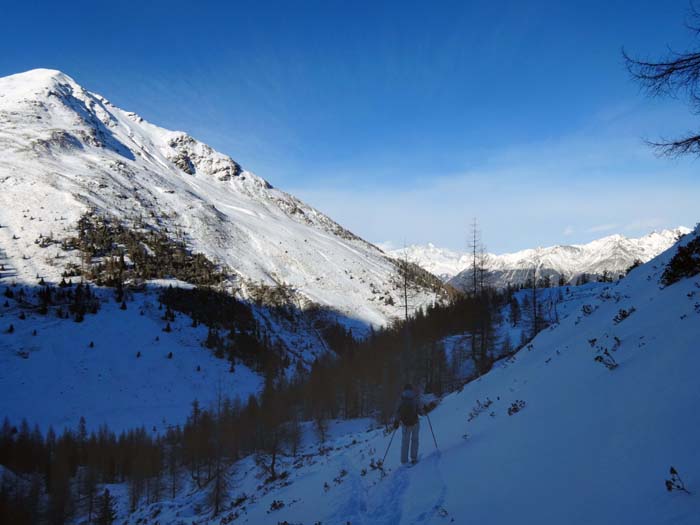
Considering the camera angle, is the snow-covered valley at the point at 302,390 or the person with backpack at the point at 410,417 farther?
the person with backpack at the point at 410,417

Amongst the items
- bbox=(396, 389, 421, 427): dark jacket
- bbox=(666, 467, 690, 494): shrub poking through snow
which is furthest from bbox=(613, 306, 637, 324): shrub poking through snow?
bbox=(666, 467, 690, 494): shrub poking through snow

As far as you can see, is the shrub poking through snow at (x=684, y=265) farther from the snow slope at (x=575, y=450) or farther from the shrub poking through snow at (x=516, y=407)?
the shrub poking through snow at (x=516, y=407)

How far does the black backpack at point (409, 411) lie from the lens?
1307 cm

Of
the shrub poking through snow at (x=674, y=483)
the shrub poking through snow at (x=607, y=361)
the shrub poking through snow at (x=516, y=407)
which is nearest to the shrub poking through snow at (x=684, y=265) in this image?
the shrub poking through snow at (x=607, y=361)

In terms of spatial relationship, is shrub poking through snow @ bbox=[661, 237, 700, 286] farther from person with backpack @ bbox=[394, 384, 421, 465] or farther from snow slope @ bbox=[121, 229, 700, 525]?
person with backpack @ bbox=[394, 384, 421, 465]

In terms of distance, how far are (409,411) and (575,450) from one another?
21.4 feet

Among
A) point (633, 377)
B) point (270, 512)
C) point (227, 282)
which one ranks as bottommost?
point (270, 512)

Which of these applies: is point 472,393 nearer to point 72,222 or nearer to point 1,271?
point 1,271

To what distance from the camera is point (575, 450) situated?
7.09 m

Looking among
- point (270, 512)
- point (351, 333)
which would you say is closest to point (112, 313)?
point (351, 333)

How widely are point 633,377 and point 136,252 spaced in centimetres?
18711

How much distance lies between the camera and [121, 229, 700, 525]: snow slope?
18.2ft

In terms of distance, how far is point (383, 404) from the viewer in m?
80.6

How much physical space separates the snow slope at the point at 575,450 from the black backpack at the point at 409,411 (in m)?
1.27
